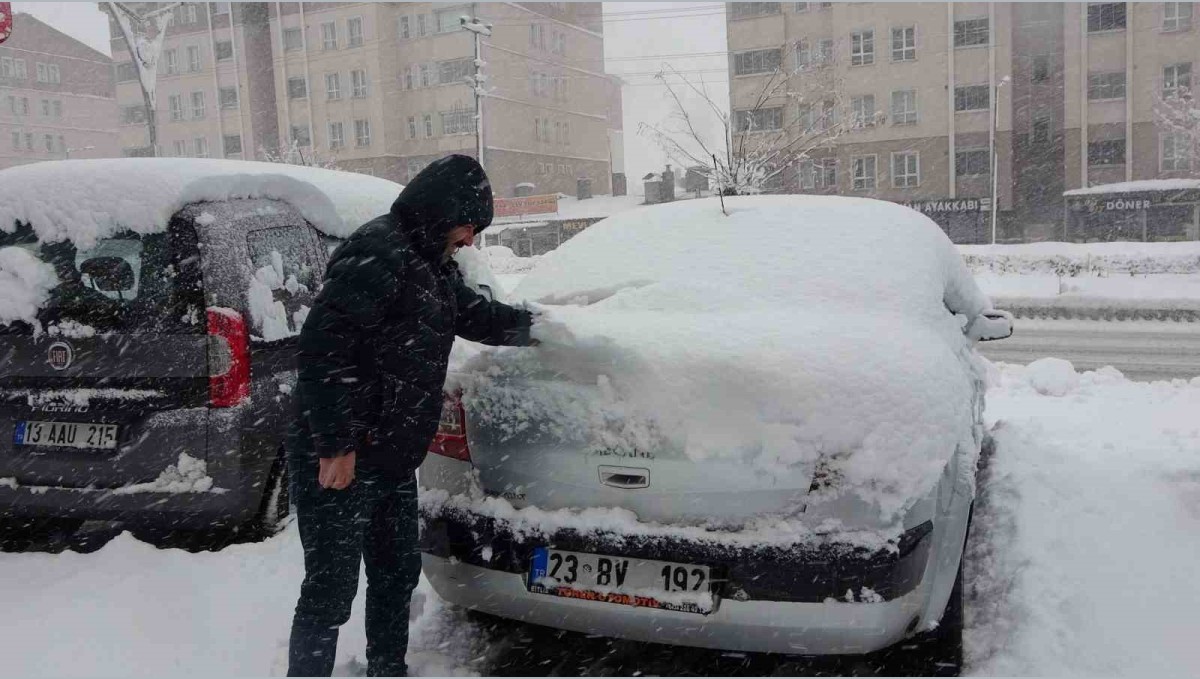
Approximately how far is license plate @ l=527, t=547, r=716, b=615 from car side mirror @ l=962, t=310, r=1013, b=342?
6.39 ft

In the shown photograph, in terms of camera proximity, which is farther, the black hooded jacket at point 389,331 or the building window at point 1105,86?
the building window at point 1105,86

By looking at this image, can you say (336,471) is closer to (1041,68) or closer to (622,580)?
(622,580)

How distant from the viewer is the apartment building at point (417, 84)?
2079 inches

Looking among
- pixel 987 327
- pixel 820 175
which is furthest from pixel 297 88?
pixel 987 327

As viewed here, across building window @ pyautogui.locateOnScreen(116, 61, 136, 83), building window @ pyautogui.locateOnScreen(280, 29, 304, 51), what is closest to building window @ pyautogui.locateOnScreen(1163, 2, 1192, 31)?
building window @ pyautogui.locateOnScreen(280, 29, 304, 51)

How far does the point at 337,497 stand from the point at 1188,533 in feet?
11.4

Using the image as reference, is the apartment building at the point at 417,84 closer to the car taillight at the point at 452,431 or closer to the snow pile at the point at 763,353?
the snow pile at the point at 763,353

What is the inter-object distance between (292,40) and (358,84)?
6101 millimetres

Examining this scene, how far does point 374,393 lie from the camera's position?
8.73ft

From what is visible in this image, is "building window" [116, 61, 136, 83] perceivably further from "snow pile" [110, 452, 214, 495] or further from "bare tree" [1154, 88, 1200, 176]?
"snow pile" [110, 452, 214, 495]

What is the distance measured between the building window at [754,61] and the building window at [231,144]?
33.8 meters

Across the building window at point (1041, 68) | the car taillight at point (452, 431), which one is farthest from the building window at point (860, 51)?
the car taillight at point (452, 431)

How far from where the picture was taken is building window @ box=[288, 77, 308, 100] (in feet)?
186


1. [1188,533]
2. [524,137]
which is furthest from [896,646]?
[524,137]
